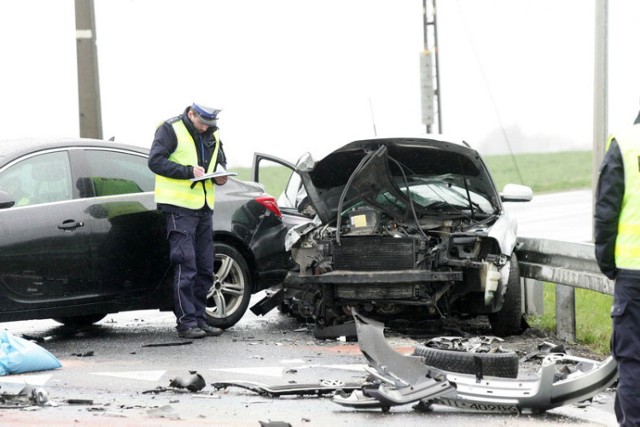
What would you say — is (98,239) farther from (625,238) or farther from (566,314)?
(625,238)

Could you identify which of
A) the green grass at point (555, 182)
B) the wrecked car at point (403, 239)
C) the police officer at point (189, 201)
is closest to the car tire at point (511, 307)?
the wrecked car at point (403, 239)

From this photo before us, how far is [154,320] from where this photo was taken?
11.9 meters

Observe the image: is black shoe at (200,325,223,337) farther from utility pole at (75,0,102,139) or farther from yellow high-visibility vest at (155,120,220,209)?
utility pole at (75,0,102,139)

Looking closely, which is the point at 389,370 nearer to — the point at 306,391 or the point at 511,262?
the point at 306,391

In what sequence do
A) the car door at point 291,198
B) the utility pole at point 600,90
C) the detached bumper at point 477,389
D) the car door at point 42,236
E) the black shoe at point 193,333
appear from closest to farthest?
the detached bumper at point 477,389 → the car door at point 42,236 → the black shoe at point 193,333 → the car door at point 291,198 → the utility pole at point 600,90

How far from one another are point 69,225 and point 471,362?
3.75 m

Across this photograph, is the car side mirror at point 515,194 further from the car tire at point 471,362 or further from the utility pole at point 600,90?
the utility pole at point 600,90

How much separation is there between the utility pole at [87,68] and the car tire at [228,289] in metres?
4.24

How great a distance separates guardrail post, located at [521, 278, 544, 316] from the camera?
11539 millimetres

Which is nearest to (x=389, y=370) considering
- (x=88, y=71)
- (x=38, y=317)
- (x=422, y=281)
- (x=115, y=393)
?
(x=115, y=393)

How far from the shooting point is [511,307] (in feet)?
33.9

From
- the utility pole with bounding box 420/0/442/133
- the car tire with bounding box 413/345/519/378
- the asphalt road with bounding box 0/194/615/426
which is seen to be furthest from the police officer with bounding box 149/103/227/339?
the utility pole with bounding box 420/0/442/133

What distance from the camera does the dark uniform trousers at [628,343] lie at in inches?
221

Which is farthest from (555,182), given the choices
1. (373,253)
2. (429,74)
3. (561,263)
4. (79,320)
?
(373,253)
